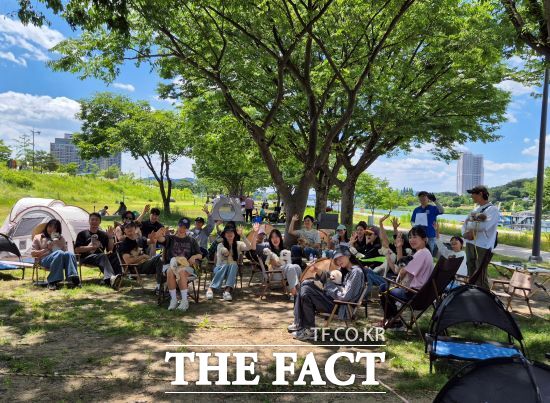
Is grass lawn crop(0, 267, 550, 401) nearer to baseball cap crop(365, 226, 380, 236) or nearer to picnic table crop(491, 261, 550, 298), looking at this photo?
picnic table crop(491, 261, 550, 298)

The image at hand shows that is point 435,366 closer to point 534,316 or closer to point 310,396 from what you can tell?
point 310,396

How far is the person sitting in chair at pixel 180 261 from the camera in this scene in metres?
6.46

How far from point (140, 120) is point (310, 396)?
25354mm

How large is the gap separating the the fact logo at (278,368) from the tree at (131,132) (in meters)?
17.4

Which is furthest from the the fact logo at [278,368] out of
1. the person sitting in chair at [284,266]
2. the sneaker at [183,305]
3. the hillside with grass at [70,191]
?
the hillside with grass at [70,191]

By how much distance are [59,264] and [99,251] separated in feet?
2.51

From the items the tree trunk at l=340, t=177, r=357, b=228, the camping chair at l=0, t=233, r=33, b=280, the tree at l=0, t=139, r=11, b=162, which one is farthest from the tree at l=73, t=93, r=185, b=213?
the tree at l=0, t=139, r=11, b=162

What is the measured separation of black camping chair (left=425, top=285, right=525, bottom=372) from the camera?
14.0 ft

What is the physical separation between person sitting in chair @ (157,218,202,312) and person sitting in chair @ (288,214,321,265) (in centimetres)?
209

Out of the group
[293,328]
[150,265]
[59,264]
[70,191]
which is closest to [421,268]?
[293,328]

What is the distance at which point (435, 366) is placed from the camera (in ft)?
14.3

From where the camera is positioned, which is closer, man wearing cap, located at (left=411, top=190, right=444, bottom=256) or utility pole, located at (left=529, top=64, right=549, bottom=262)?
man wearing cap, located at (left=411, top=190, right=444, bottom=256)

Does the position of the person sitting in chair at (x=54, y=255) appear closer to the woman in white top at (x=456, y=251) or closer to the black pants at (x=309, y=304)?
the black pants at (x=309, y=304)

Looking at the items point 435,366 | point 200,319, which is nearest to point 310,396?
point 435,366
